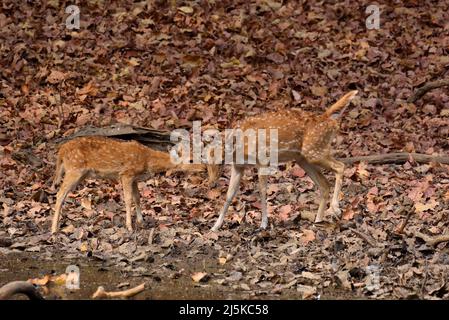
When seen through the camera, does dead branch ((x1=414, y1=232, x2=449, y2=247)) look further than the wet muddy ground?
Yes

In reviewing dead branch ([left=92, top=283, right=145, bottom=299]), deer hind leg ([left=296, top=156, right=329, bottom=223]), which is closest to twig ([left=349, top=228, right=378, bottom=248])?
deer hind leg ([left=296, top=156, right=329, bottom=223])

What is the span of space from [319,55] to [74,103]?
190 inches

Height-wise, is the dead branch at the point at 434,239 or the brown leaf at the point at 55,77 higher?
the brown leaf at the point at 55,77

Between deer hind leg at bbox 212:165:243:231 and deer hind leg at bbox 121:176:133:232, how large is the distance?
40.4 inches

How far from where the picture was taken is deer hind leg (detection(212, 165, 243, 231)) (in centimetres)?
1131

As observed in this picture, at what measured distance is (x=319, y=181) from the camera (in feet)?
39.4

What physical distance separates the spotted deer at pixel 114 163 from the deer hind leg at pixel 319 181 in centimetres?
134

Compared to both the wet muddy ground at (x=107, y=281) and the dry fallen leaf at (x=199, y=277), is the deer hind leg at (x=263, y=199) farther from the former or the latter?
the dry fallen leaf at (x=199, y=277)

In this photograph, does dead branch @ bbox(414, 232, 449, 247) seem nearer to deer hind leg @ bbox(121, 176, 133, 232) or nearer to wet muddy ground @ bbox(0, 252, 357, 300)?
wet muddy ground @ bbox(0, 252, 357, 300)

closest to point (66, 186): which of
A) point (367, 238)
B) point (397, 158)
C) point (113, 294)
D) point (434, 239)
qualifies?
point (113, 294)

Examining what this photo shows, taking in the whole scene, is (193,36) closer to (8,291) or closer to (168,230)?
(168,230)

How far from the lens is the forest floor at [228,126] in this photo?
31.9ft

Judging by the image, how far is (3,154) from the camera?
14.1 m

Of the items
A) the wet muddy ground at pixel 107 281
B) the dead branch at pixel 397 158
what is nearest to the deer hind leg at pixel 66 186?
the wet muddy ground at pixel 107 281
